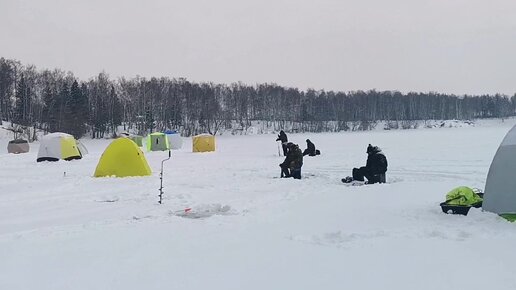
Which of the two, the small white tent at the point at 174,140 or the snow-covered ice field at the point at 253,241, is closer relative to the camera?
the snow-covered ice field at the point at 253,241

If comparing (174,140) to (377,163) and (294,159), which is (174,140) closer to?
(294,159)

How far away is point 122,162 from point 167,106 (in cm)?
6783

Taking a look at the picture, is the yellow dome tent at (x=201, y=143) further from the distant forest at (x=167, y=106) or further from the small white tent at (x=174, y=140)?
the distant forest at (x=167, y=106)

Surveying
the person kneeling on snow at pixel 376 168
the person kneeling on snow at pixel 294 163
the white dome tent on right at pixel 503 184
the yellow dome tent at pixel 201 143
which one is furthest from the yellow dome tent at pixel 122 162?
the yellow dome tent at pixel 201 143

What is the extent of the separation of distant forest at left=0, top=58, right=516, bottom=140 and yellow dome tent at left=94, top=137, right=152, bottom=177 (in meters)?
46.4

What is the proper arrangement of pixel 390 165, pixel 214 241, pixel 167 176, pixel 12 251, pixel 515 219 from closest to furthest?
pixel 12 251, pixel 214 241, pixel 515 219, pixel 167 176, pixel 390 165

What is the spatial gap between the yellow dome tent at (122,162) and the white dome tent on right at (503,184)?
1133 cm

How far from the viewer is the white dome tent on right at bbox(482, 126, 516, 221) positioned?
7.30 m

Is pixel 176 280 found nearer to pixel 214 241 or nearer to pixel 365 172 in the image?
pixel 214 241

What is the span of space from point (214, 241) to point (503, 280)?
379 centimetres

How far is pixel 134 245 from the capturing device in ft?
20.8

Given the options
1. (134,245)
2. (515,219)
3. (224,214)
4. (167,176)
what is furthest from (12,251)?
(167,176)

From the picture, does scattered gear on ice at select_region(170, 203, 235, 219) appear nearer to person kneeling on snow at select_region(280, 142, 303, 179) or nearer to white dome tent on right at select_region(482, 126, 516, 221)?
white dome tent on right at select_region(482, 126, 516, 221)

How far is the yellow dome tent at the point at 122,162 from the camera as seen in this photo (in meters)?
15.2
